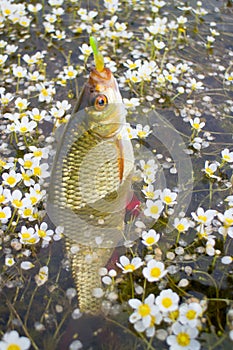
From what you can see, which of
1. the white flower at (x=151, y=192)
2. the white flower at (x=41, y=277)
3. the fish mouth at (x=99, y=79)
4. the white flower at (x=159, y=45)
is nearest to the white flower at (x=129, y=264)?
the white flower at (x=41, y=277)

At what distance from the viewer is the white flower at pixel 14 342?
2.86m

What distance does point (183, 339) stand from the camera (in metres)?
2.86

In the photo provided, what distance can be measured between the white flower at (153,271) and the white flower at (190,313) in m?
0.24

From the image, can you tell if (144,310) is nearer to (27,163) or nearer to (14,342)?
(14,342)

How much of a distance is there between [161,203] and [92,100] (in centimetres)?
95

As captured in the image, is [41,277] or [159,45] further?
[159,45]

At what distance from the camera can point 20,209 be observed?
12.2 ft

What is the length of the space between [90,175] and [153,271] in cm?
76

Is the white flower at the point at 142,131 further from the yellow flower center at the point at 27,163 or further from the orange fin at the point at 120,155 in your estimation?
the yellow flower center at the point at 27,163

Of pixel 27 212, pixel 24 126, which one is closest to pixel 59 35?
pixel 24 126

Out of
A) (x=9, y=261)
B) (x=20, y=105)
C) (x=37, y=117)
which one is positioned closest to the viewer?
(x=9, y=261)

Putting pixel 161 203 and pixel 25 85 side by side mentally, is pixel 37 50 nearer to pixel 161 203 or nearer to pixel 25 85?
pixel 25 85

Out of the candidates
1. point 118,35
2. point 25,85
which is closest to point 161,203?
point 25,85

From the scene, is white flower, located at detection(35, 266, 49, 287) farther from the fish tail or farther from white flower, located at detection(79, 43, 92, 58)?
white flower, located at detection(79, 43, 92, 58)
